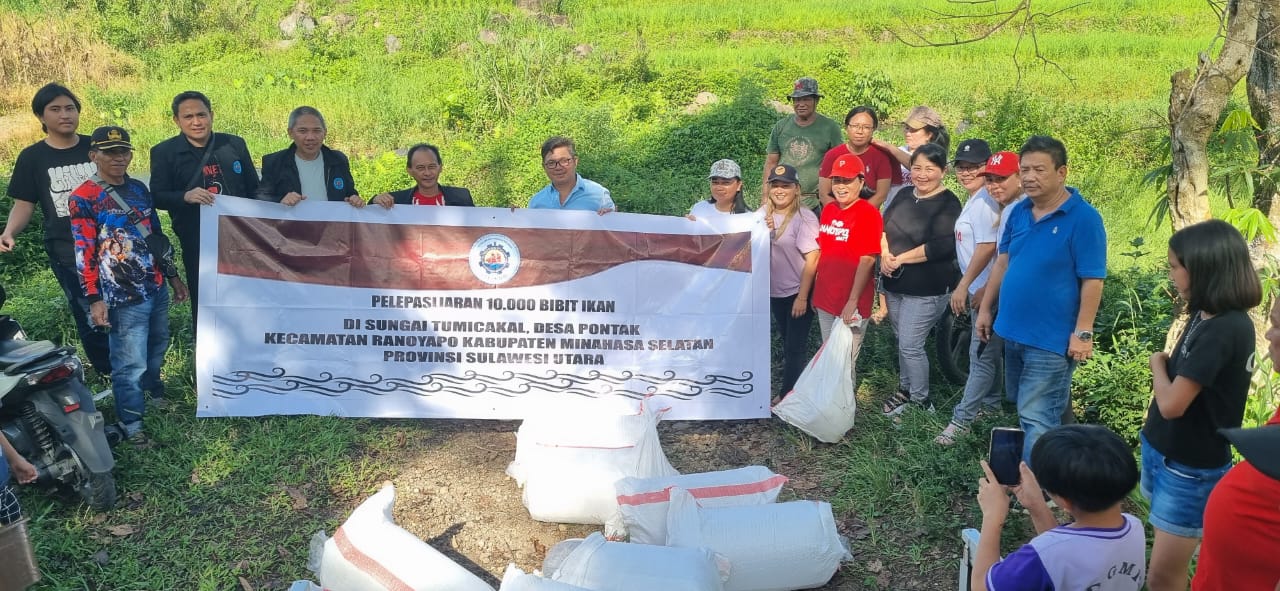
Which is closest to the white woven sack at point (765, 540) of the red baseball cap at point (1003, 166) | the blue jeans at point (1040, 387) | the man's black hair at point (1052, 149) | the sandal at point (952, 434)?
the blue jeans at point (1040, 387)

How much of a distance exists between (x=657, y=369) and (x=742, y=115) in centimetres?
644

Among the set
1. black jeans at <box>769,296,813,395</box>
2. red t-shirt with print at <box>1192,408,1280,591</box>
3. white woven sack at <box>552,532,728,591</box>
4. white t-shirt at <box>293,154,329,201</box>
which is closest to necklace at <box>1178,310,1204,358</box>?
red t-shirt with print at <box>1192,408,1280,591</box>

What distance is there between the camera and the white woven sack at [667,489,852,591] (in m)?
3.64

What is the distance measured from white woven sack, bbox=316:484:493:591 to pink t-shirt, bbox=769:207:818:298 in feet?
9.15

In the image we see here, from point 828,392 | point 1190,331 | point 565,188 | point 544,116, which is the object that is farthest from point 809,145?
point 544,116

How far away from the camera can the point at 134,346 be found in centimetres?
502

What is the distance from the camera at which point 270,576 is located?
4.05 metres

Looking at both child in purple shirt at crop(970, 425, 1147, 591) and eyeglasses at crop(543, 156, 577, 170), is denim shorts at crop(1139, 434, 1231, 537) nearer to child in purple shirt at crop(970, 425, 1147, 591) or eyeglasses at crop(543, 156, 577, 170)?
child in purple shirt at crop(970, 425, 1147, 591)

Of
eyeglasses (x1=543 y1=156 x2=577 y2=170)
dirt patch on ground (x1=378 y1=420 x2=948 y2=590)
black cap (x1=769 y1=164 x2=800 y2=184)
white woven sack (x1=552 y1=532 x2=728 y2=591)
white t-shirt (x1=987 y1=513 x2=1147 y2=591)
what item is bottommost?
dirt patch on ground (x1=378 y1=420 x2=948 y2=590)

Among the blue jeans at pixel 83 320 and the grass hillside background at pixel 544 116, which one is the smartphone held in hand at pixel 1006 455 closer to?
the grass hillside background at pixel 544 116

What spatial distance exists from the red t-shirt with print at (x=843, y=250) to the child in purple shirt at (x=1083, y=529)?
272 centimetres

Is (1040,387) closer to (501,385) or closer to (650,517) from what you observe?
(650,517)

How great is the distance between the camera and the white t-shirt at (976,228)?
15.6ft

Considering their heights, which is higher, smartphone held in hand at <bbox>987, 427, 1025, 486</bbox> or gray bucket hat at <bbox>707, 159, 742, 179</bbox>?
gray bucket hat at <bbox>707, 159, 742, 179</bbox>
